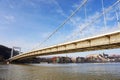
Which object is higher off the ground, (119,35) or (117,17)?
(117,17)

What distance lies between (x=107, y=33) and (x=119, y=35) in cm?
204

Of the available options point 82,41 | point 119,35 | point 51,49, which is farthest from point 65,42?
point 119,35

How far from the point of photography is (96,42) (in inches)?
1277

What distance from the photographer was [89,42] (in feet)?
115

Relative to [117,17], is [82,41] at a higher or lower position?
lower

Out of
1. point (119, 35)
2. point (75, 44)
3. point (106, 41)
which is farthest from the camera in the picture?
point (75, 44)

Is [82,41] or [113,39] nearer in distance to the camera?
[113,39]

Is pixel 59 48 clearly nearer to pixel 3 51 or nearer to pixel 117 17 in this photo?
pixel 117 17

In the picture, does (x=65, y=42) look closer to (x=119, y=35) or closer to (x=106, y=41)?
(x=106, y=41)

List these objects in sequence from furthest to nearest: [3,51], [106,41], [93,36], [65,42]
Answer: [3,51] → [65,42] → [93,36] → [106,41]

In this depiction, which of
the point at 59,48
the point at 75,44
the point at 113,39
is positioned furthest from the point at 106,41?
the point at 59,48

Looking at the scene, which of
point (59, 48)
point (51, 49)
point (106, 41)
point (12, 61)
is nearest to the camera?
point (106, 41)

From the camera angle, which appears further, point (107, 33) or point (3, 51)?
point (3, 51)

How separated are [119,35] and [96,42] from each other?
646cm
